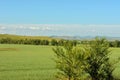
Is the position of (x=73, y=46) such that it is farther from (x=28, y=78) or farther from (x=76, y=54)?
(x=28, y=78)

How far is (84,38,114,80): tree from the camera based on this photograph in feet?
77.2

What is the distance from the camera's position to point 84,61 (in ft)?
74.6

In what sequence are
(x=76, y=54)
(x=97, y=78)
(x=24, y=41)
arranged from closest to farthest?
(x=76, y=54), (x=97, y=78), (x=24, y=41)

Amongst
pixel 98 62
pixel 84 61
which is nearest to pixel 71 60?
pixel 84 61

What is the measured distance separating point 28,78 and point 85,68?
4.52 meters

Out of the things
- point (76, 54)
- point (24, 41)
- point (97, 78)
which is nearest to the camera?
point (76, 54)

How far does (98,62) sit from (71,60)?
240 cm

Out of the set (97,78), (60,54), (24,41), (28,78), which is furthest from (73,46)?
(24,41)

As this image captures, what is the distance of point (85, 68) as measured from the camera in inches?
907

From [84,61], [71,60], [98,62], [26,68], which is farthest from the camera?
[26,68]

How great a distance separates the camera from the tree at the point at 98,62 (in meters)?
23.5

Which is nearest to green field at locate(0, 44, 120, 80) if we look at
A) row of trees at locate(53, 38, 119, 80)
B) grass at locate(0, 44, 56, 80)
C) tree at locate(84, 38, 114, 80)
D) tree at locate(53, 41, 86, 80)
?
grass at locate(0, 44, 56, 80)

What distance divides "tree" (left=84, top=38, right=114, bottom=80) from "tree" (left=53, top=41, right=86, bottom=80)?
112 centimetres

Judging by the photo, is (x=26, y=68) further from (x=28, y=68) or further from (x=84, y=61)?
(x=84, y=61)
